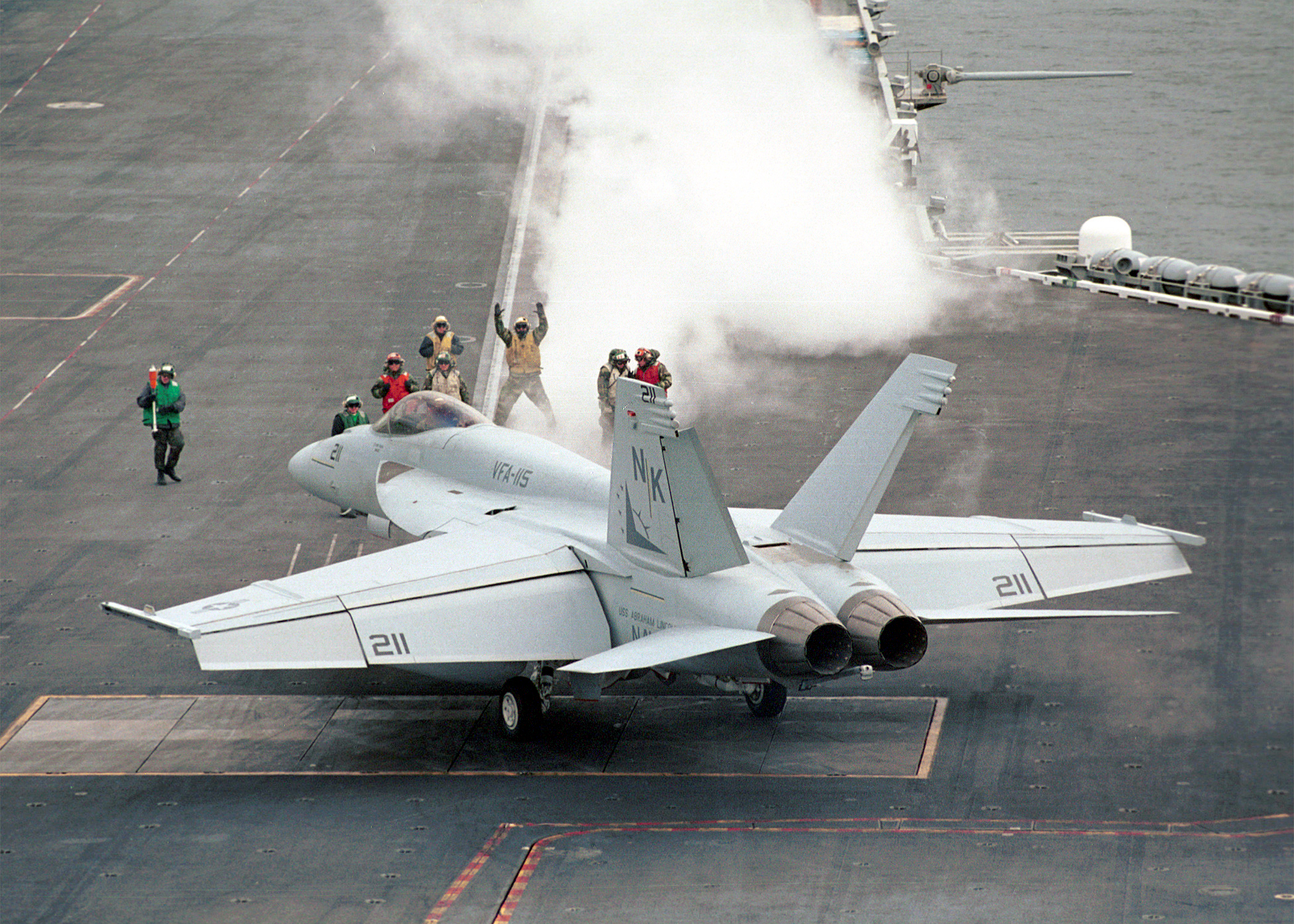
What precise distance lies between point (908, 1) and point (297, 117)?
7834 centimetres

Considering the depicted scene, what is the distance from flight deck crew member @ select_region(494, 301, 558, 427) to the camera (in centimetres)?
3173

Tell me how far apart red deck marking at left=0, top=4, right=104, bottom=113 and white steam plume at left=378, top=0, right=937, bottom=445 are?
14.0 meters

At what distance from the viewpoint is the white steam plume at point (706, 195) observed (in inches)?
1567

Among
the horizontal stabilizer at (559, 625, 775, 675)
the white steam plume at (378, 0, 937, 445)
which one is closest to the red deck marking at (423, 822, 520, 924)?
the horizontal stabilizer at (559, 625, 775, 675)

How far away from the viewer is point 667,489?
1948 centimetres

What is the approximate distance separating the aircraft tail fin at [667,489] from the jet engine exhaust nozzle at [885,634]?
1.52 meters

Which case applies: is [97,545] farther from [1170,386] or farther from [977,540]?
[1170,386]

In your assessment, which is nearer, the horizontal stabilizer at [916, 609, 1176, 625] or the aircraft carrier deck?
the aircraft carrier deck

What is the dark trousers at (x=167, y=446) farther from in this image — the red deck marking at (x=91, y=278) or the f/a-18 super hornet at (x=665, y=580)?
the red deck marking at (x=91, y=278)

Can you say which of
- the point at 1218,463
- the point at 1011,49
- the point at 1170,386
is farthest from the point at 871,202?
the point at 1011,49

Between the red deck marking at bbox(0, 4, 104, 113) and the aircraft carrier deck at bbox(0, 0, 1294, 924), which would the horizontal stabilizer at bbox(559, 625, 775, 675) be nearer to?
the aircraft carrier deck at bbox(0, 0, 1294, 924)

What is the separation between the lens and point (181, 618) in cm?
1928

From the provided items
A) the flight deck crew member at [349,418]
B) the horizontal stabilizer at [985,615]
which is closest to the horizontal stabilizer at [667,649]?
the horizontal stabilizer at [985,615]

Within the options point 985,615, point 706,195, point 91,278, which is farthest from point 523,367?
point 706,195
